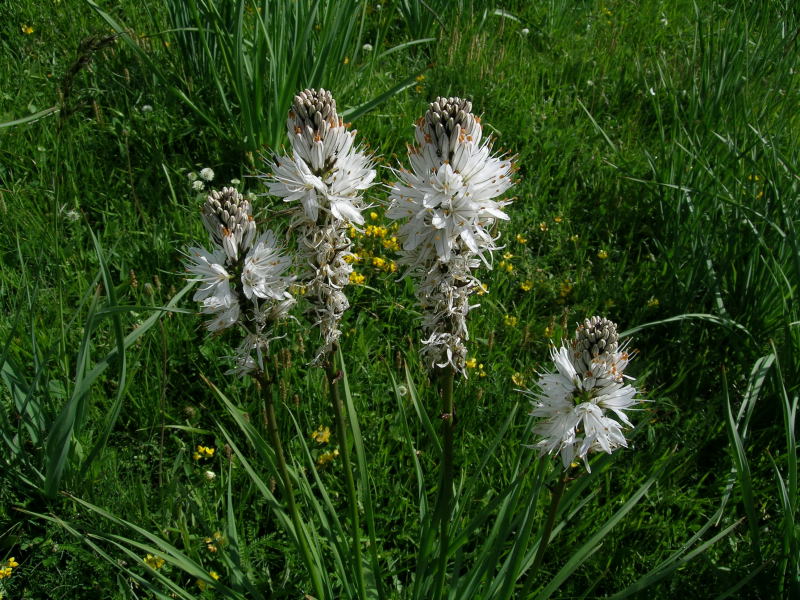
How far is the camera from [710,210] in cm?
362

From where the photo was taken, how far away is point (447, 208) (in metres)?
1.67

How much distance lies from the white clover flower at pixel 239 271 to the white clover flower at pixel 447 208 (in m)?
0.34

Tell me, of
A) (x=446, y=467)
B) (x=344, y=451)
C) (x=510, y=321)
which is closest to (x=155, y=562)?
(x=344, y=451)

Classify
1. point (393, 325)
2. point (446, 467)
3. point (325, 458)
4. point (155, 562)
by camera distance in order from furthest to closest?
point (393, 325)
point (325, 458)
point (155, 562)
point (446, 467)

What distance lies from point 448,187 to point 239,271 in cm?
55

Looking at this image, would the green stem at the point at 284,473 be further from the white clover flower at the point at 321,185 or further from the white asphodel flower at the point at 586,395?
the white asphodel flower at the point at 586,395

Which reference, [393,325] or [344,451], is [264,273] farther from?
[393,325]

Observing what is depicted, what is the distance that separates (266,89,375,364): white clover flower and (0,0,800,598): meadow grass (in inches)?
18.8

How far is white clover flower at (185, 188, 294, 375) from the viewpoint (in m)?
1.71

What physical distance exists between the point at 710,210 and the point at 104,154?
3467 mm

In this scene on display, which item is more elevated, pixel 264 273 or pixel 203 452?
pixel 264 273

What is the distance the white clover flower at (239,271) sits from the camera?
171 centimetres

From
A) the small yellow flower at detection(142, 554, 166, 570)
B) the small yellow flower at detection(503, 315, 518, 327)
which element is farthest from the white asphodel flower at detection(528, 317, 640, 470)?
the small yellow flower at detection(503, 315, 518, 327)

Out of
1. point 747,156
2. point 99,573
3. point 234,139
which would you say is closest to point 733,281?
point 747,156
